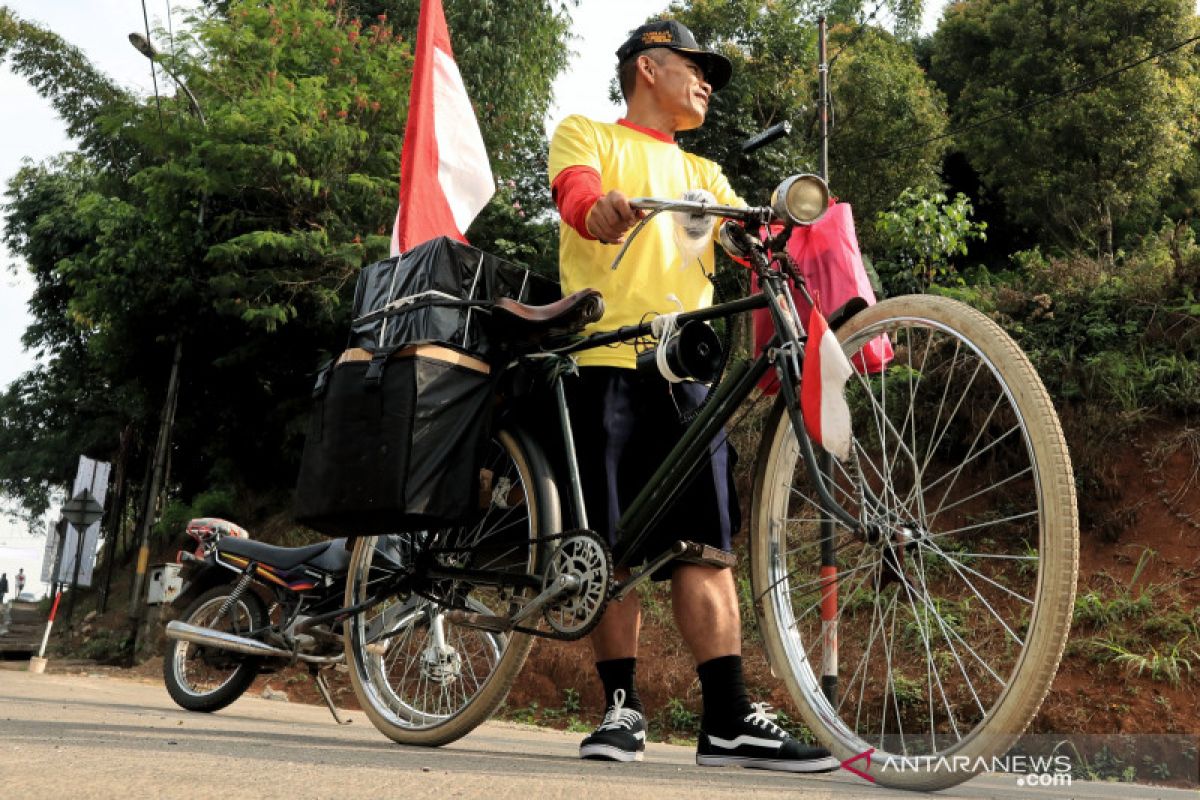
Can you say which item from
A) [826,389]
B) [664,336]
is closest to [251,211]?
[664,336]

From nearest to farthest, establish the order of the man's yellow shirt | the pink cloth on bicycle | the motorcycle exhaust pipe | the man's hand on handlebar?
the man's hand on handlebar, the pink cloth on bicycle, the man's yellow shirt, the motorcycle exhaust pipe

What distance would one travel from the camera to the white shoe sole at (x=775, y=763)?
289 cm

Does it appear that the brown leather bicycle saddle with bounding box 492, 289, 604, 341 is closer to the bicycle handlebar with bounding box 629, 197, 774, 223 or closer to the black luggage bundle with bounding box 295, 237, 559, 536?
the black luggage bundle with bounding box 295, 237, 559, 536

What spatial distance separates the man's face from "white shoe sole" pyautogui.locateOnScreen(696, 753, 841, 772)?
2012 millimetres

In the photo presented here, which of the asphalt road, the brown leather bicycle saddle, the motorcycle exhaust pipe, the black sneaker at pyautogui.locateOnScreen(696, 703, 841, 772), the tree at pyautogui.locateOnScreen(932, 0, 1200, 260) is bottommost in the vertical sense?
the asphalt road

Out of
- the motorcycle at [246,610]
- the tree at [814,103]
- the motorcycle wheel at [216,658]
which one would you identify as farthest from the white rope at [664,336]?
the tree at [814,103]

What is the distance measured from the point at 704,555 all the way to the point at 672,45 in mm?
1723

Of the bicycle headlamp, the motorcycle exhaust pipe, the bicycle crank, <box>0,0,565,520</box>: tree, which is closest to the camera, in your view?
the bicycle headlamp

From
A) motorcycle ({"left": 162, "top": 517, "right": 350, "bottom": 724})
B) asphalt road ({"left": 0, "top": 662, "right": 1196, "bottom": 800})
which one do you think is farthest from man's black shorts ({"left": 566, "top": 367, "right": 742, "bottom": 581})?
motorcycle ({"left": 162, "top": 517, "right": 350, "bottom": 724})

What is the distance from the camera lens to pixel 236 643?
17.9 feet

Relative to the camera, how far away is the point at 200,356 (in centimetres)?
1742

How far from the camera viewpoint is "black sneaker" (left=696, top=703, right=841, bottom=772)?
2.96 m

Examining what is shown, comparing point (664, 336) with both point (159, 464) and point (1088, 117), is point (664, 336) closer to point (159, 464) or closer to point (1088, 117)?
point (159, 464)

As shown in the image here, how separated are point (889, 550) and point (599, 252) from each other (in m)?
1.51
